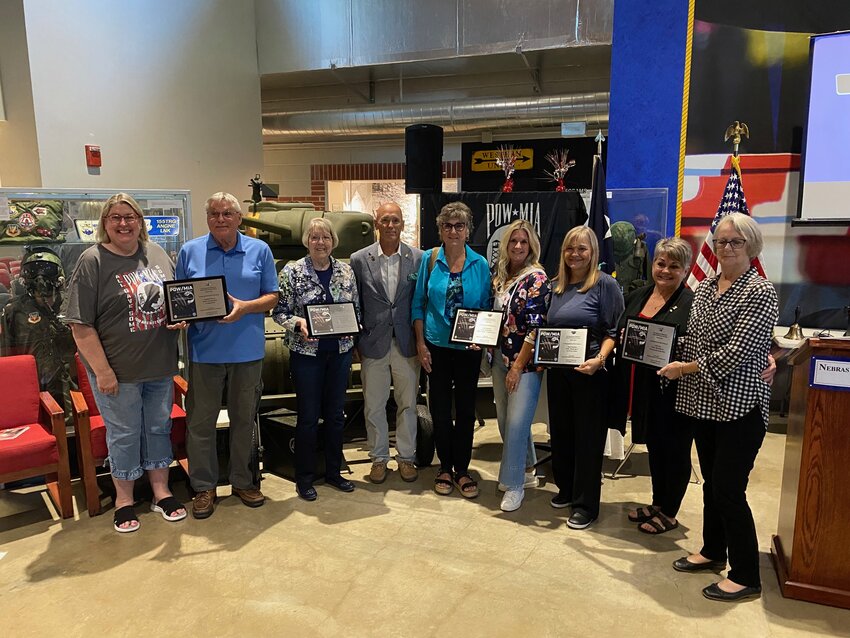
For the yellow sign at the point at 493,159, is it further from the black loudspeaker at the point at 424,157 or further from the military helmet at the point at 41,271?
the military helmet at the point at 41,271

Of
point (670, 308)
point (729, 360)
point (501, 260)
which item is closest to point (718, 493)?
point (729, 360)

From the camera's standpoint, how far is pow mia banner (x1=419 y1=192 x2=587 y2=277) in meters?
4.58

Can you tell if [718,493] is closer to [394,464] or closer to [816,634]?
[816,634]

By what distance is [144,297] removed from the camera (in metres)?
2.82

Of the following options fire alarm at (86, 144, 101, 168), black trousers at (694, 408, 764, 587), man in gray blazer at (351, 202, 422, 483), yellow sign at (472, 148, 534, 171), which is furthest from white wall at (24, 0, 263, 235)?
black trousers at (694, 408, 764, 587)

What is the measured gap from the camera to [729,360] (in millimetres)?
2225

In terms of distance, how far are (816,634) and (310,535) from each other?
2.13m

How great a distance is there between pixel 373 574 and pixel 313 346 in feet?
3.81

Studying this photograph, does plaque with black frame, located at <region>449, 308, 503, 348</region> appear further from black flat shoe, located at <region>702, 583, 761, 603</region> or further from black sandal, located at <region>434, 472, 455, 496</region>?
black flat shoe, located at <region>702, 583, 761, 603</region>

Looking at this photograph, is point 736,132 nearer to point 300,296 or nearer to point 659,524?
point 659,524

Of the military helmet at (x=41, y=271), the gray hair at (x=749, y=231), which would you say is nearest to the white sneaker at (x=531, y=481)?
the gray hair at (x=749, y=231)

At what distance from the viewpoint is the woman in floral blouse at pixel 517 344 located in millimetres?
3023


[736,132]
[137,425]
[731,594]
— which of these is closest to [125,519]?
[137,425]

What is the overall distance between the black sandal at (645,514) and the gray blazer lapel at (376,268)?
5.69ft
